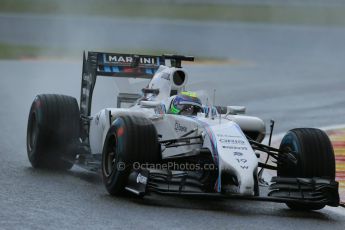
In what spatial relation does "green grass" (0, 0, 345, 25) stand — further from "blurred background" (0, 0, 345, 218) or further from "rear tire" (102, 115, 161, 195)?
"rear tire" (102, 115, 161, 195)

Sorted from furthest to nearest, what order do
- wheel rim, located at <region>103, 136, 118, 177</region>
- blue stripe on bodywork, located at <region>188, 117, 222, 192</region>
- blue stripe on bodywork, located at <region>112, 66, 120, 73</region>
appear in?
blue stripe on bodywork, located at <region>112, 66, 120, 73</region>, wheel rim, located at <region>103, 136, 118, 177</region>, blue stripe on bodywork, located at <region>188, 117, 222, 192</region>

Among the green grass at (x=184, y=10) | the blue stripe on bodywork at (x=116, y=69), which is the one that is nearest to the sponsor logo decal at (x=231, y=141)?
the blue stripe on bodywork at (x=116, y=69)

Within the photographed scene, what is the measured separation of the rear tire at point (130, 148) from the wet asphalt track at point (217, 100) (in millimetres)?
194

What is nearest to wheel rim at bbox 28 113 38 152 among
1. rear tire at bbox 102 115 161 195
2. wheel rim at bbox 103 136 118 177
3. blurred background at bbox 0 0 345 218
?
blurred background at bbox 0 0 345 218

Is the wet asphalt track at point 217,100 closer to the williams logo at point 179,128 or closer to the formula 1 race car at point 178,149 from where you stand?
the formula 1 race car at point 178,149

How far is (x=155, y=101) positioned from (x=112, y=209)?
2.52 metres

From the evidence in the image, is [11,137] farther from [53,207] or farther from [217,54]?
[217,54]

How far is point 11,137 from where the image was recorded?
49.9ft

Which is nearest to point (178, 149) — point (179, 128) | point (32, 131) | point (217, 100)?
point (179, 128)

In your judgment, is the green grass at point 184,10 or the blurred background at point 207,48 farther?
the green grass at point 184,10

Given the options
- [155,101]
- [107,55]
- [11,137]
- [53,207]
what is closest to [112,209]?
[53,207]

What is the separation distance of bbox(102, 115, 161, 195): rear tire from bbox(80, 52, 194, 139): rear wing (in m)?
2.52

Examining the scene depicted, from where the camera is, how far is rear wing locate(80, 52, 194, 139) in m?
13.0

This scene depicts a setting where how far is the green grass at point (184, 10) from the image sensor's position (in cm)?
2945
